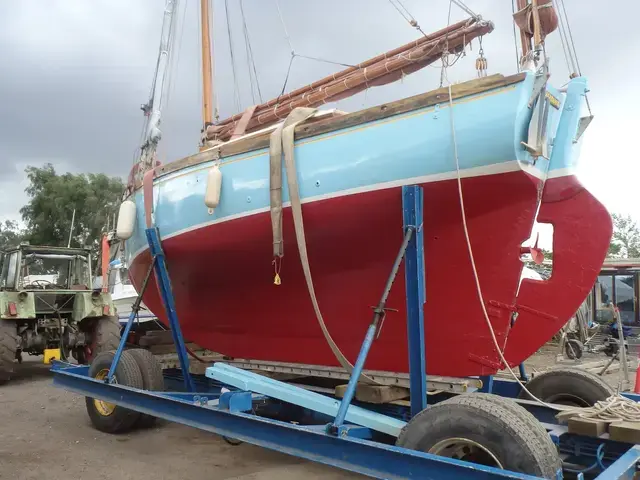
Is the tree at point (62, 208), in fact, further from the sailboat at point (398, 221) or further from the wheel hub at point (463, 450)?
the wheel hub at point (463, 450)

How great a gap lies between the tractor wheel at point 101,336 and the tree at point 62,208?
992 inches

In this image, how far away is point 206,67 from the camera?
365 inches

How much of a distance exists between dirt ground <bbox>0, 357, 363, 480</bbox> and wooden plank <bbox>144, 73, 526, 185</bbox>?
232 centimetres

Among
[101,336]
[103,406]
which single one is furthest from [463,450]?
[101,336]

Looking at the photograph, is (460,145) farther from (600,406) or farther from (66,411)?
(66,411)

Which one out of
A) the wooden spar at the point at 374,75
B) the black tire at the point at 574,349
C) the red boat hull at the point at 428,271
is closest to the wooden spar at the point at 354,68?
the wooden spar at the point at 374,75

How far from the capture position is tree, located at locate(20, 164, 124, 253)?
32125mm

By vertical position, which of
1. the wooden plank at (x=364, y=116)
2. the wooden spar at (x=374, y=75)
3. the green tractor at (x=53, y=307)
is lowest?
the green tractor at (x=53, y=307)

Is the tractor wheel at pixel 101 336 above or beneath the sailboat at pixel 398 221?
beneath

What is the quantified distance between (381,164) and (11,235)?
1982 inches

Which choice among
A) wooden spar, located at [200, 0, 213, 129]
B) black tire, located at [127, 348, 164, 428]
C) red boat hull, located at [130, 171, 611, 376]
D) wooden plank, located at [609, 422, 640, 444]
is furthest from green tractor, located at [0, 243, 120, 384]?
wooden plank, located at [609, 422, 640, 444]

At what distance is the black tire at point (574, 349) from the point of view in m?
10.5

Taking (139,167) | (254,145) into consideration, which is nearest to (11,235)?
(139,167)

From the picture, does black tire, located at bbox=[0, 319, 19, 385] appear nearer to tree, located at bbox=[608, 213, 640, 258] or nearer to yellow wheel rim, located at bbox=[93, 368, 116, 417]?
yellow wheel rim, located at bbox=[93, 368, 116, 417]
